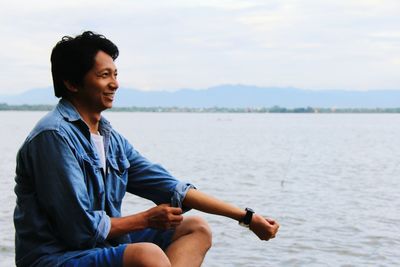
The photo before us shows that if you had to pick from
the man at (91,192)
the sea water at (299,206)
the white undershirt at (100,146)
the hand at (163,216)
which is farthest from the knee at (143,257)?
the sea water at (299,206)

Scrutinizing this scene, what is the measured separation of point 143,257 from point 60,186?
47 cm

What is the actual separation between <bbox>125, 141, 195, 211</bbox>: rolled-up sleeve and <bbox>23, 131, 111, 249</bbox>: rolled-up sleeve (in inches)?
24.6

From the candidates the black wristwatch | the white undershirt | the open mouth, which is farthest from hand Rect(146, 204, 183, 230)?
the open mouth

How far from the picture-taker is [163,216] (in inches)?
148

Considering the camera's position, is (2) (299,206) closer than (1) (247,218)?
No

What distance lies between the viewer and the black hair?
3648 millimetres

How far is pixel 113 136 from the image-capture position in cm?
390

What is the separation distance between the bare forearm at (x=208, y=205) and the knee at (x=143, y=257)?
2.01 ft

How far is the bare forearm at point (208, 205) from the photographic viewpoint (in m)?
4.07

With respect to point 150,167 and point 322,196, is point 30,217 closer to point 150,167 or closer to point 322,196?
point 150,167

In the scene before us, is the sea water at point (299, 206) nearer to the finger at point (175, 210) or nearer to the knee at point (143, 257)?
the finger at point (175, 210)

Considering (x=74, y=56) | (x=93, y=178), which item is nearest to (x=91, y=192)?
(x=93, y=178)

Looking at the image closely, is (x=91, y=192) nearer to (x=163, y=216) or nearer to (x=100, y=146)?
(x=100, y=146)

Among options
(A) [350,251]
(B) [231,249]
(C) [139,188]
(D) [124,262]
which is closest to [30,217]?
(D) [124,262]
